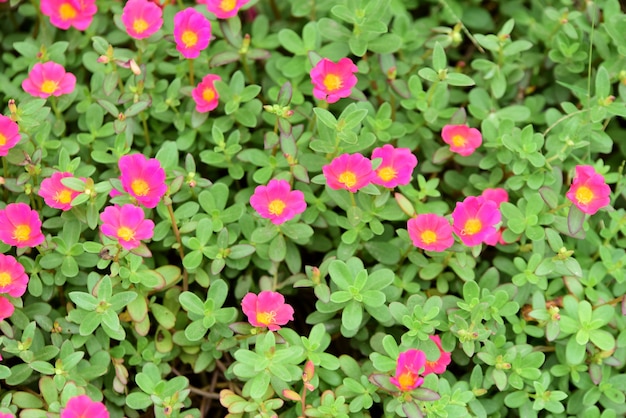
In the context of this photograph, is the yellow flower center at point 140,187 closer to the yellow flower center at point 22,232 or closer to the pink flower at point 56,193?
the pink flower at point 56,193

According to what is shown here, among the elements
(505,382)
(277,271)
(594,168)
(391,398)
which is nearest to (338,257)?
(277,271)

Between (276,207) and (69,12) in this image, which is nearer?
(276,207)

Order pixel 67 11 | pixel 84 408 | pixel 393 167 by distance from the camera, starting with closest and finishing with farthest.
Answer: pixel 84 408, pixel 393 167, pixel 67 11

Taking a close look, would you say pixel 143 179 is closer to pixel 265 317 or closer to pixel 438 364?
pixel 265 317

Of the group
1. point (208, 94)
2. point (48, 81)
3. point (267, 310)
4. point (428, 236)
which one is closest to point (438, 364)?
point (428, 236)

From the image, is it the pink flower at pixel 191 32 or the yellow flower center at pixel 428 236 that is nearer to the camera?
the yellow flower center at pixel 428 236

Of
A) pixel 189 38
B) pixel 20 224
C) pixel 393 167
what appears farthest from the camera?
pixel 189 38

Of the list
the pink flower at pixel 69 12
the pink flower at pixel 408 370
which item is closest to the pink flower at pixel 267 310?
the pink flower at pixel 408 370

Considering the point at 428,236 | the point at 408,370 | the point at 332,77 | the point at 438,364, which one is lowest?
the point at 438,364
